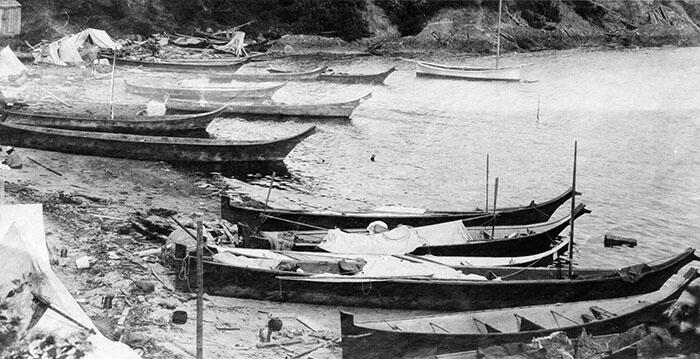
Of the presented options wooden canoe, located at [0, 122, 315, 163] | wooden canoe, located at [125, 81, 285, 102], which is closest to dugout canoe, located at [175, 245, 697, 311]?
wooden canoe, located at [0, 122, 315, 163]

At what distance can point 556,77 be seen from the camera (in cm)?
5684

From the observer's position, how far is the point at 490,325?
46.9ft

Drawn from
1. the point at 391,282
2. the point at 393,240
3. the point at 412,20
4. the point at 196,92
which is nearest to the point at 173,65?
the point at 196,92

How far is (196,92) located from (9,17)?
17144mm

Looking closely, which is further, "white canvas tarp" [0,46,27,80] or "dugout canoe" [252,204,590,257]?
"white canvas tarp" [0,46,27,80]

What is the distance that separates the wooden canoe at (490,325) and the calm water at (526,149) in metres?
6.27

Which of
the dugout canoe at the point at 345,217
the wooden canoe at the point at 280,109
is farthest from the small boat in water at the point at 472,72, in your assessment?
the dugout canoe at the point at 345,217

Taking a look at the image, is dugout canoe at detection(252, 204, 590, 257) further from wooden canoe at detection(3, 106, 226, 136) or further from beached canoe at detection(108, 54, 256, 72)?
beached canoe at detection(108, 54, 256, 72)

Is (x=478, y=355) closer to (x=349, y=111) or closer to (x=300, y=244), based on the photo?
(x=300, y=244)

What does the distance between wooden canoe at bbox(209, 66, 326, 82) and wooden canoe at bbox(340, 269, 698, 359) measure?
110ft

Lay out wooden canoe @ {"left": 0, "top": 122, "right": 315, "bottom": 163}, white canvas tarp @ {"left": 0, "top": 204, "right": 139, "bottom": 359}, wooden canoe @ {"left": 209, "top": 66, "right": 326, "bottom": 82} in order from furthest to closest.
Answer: wooden canoe @ {"left": 209, "top": 66, "right": 326, "bottom": 82}, wooden canoe @ {"left": 0, "top": 122, "right": 315, "bottom": 163}, white canvas tarp @ {"left": 0, "top": 204, "right": 139, "bottom": 359}

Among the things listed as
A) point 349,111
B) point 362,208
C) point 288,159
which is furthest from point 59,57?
point 362,208

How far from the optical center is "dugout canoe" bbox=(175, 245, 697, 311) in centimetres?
1612

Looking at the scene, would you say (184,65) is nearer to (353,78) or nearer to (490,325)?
(353,78)
